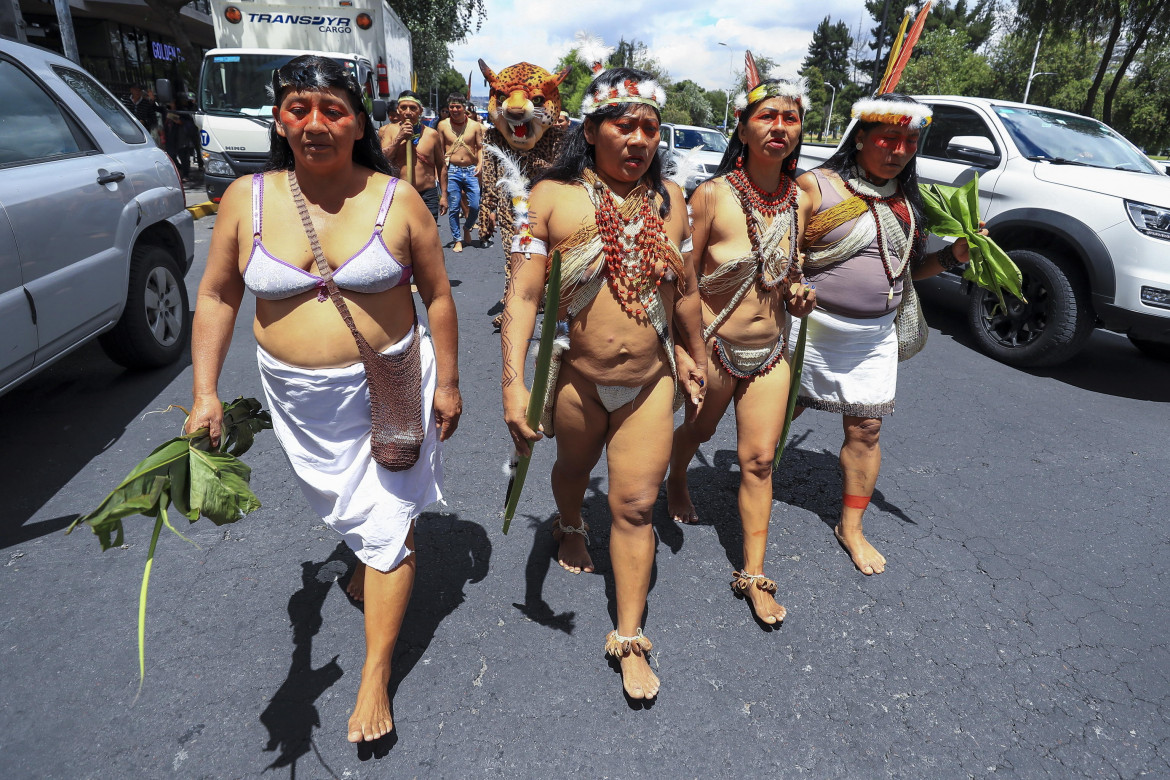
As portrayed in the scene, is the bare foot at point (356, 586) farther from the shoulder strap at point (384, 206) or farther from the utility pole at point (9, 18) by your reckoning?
the utility pole at point (9, 18)

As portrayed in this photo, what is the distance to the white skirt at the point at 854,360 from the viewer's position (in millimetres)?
3061

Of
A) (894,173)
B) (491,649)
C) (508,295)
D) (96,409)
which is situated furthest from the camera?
(96,409)

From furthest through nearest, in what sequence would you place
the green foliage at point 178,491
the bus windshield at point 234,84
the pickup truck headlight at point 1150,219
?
the bus windshield at point 234,84 < the pickup truck headlight at point 1150,219 < the green foliage at point 178,491

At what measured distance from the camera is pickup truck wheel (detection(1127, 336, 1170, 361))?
6211 mm

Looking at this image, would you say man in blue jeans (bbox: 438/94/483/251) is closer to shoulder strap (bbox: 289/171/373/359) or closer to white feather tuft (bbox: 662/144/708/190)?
white feather tuft (bbox: 662/144/708/190)

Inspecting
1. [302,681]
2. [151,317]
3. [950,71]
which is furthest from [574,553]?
[950,71]

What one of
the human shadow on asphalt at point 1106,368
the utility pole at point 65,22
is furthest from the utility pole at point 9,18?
the human shadow on asphalt at point 1106,368

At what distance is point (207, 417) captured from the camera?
202 cm

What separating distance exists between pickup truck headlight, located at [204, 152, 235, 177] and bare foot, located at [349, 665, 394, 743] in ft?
30.5

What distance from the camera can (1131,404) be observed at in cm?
518

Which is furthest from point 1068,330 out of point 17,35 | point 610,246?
point 17,35

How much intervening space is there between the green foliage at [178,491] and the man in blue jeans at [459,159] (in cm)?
635

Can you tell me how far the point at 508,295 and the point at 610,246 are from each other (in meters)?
0.37

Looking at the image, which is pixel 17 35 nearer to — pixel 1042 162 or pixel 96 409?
pixel 96 409
